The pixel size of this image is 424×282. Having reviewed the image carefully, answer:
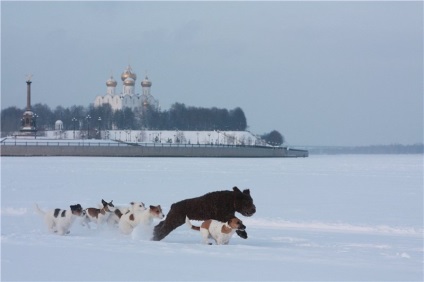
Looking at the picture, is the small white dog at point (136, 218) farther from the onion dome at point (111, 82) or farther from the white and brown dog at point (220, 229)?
the onion dome at point (111, 82)

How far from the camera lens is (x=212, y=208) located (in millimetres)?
10695

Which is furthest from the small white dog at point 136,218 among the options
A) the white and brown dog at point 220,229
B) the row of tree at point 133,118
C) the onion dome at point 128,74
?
the onion dome at point 128,74

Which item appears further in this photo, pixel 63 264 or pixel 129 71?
pixel 129 71

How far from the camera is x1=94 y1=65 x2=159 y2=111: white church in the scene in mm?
127938

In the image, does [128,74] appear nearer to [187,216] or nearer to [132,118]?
[132,118]

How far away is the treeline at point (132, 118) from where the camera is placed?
123 metres

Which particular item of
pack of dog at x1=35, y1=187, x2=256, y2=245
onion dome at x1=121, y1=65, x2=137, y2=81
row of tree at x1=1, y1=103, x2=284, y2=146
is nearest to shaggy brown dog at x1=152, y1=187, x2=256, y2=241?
pack of dog at x1=35, y1=187, x2=256, y2=245

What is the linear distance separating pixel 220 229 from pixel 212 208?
69 cm

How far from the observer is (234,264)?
27.7 feet

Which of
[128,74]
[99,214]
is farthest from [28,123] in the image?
[99,214]

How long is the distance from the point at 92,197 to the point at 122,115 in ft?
342

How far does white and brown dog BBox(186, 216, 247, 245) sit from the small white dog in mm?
874

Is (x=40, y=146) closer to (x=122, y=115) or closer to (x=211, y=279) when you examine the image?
(x=122, y=115)

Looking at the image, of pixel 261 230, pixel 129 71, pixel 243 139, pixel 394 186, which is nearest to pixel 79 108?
pixel 129 71
